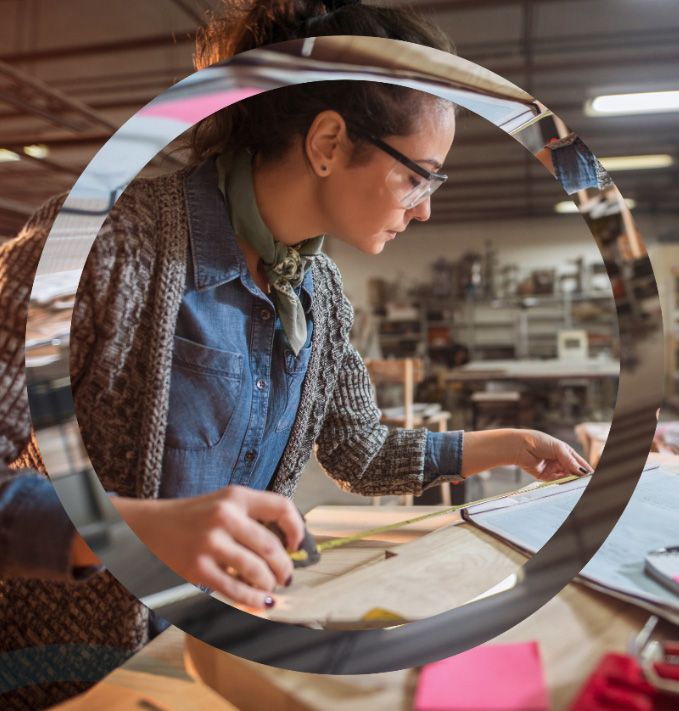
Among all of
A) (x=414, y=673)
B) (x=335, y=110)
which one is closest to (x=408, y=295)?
(x=335, y=110)

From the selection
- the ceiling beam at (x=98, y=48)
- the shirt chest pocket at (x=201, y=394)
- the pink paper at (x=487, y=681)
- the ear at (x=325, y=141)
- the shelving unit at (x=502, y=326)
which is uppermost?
the ceiling beam at (x=98, y=48)

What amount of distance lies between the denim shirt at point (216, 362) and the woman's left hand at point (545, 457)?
0.64 ft

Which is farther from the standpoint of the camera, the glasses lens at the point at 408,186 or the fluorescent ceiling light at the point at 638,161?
the fluorescent ceiling light at the point at 638,161

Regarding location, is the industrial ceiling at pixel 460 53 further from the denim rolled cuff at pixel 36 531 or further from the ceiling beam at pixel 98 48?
the denim rolled cuff at pixel 36 531

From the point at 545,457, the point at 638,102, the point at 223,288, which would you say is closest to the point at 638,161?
the point at 638,102

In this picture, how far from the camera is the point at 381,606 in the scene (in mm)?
352

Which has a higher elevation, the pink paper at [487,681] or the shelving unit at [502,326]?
the shelving unit at [502,326]

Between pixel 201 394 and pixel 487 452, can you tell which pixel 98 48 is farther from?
pixel 487 452

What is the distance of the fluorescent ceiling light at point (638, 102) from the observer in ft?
1.45

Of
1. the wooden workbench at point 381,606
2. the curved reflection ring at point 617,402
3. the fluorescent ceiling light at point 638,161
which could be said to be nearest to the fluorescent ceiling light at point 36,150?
the curved reflection ring at point 617,402

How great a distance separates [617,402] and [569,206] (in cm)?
13

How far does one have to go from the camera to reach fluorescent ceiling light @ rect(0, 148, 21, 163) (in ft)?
1.44

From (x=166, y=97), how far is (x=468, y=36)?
25 cm

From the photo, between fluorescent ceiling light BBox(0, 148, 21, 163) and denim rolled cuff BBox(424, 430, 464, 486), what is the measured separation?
1.32ft
